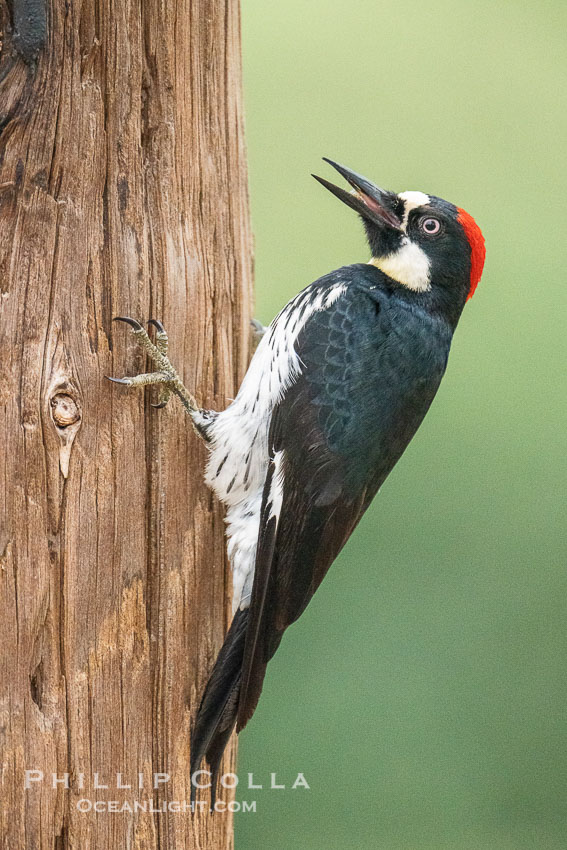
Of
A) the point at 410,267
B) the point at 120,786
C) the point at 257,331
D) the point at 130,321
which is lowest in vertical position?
the point at 120,786

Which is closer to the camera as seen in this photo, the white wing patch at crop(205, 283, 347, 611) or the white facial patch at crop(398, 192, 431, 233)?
the white wing patch at crop(205, 283, 347, 611)

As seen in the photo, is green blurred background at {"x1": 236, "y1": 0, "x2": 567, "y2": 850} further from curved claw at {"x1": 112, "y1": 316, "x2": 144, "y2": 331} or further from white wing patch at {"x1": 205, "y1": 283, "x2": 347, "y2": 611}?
curved claw at {"x1": 112, "y1": 316, "x2": 144, "y2": 331}

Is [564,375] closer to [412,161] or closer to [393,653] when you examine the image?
[412,161]

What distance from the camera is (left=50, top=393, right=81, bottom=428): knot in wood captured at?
6.22 feet

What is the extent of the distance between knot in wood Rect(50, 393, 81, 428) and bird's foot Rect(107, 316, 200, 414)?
11 centimetres

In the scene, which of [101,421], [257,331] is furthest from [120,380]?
[257,331]

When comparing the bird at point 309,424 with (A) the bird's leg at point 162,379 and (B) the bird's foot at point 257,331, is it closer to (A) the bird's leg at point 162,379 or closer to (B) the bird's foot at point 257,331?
(A) the bird's leg at point 162,379

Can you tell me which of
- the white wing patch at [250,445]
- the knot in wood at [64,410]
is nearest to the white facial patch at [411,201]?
the white wing patch at [250,445]

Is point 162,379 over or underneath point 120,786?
over

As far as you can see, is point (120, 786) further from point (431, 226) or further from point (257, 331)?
point (431, 226)

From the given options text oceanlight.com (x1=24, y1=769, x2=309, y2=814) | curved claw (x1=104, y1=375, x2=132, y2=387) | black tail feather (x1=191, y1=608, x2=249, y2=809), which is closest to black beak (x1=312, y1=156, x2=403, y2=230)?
curved claw (x1=104, y1=375, x2=132, y2=387)

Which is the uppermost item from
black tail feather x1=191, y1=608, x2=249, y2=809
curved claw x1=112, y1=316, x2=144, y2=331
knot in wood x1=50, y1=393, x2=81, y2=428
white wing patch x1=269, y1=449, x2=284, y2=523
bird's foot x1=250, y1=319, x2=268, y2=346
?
bird's foot x1=250, y1=319, x2=268, y2=346

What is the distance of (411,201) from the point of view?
2477 millimetres

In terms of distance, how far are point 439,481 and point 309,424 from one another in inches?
84.8
